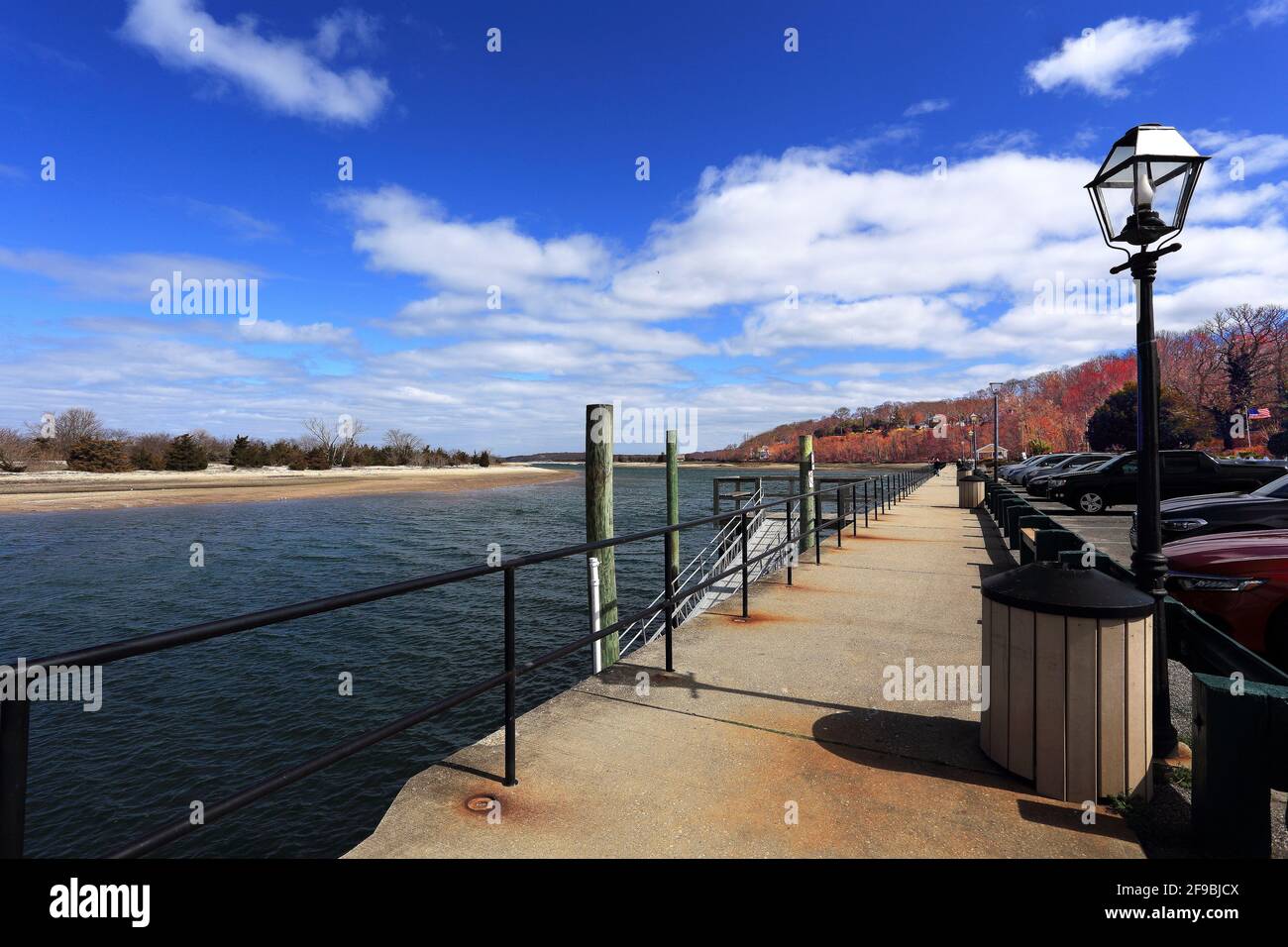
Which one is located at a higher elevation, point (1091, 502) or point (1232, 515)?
point (1232, 515)

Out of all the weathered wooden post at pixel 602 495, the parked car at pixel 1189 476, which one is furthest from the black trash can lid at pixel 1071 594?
the parked car at pixel 1189 476

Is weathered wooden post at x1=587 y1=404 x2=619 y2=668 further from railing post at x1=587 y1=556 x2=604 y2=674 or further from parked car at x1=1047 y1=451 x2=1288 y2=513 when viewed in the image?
parked car at x1=1047 y1=451 x2=1288 y2=513

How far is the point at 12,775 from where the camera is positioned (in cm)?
158

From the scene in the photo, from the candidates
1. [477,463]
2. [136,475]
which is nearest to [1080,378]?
[477,463]

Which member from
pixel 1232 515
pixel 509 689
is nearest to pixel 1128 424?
pixel 1232 515

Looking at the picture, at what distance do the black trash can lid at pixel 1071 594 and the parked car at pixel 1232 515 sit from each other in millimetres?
5968

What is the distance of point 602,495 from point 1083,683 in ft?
18.3

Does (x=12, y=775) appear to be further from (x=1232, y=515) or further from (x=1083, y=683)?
(x=1232, y=515)

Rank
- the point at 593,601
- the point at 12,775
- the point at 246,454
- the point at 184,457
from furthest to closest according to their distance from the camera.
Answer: the point at 246,454 < the point at 184,457 < the point at 593,601 < the point at 12,775

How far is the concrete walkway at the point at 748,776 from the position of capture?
2.76 metres
